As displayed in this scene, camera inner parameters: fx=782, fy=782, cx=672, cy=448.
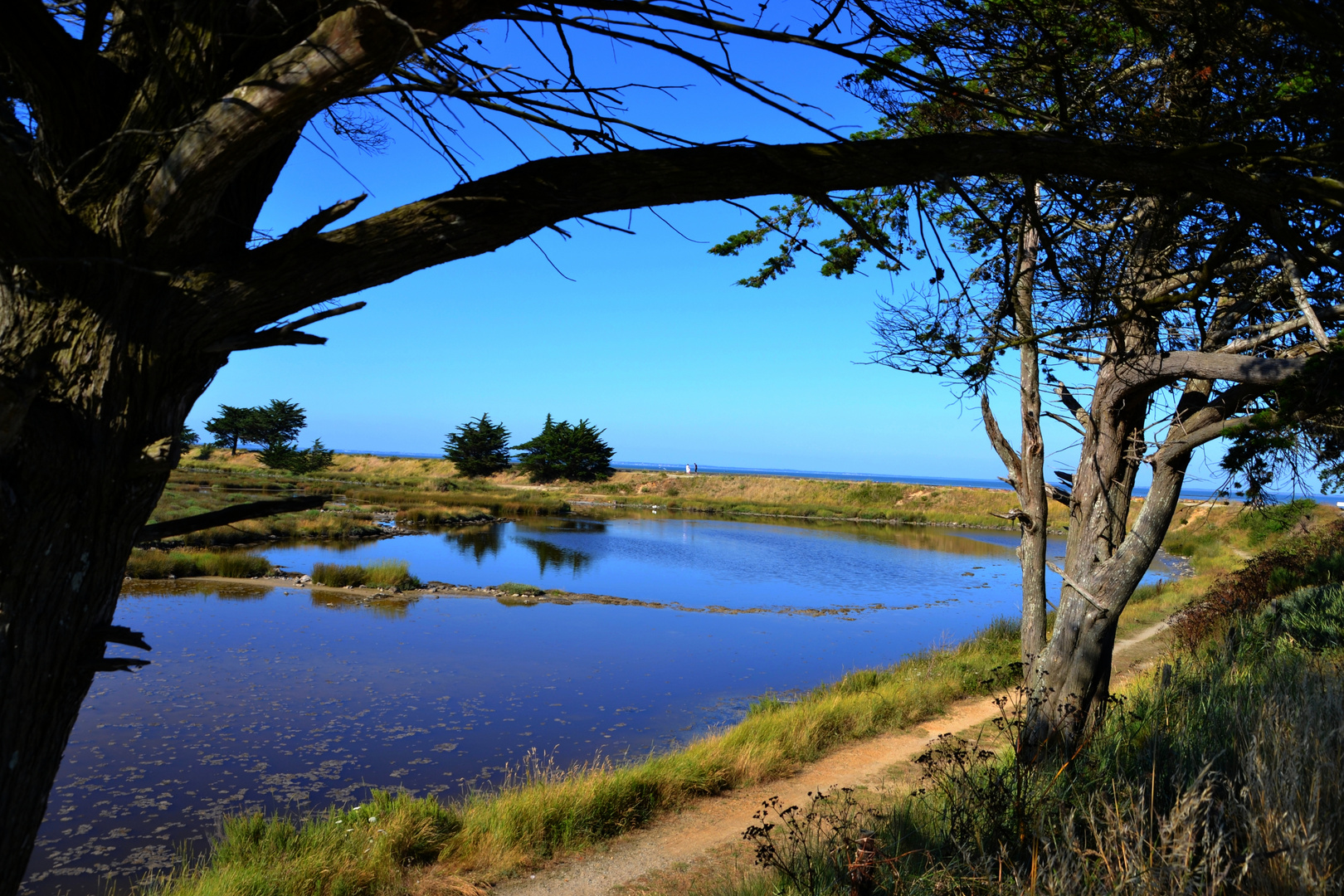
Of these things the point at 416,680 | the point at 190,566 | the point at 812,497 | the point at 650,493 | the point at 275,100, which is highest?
the point at 275,100

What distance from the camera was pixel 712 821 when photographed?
6.59m

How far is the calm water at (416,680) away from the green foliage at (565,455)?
135 ft

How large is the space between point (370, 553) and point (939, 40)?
24.6 metres

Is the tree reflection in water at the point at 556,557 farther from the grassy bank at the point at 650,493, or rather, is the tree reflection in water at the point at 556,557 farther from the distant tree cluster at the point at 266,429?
the distant tree cluster at the point at 266,429

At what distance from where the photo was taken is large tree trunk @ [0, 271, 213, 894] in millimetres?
1646

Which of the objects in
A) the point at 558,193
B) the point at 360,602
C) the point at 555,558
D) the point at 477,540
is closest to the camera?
the point at 558,193

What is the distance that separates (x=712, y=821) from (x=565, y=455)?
5969 cm

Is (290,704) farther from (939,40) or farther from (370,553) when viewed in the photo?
(370,553)

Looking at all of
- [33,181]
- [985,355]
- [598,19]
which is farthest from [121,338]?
[985,355]

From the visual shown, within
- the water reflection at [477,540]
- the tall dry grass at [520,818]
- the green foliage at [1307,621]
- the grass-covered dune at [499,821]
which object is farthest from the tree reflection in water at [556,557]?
the green foliage at [1307,621]

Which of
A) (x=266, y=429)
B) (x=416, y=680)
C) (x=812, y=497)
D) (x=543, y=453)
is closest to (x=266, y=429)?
(x=266, y=429)

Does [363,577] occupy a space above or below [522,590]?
above

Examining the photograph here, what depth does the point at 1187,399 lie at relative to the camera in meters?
6.31

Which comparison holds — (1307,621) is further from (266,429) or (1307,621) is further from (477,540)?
(266,429)
